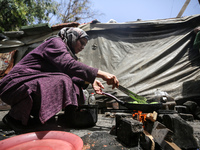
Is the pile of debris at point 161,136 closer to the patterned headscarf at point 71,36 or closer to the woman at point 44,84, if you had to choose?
the woman at point 44,84

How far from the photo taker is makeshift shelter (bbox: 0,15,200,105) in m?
3.90

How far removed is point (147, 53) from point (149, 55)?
10 cm

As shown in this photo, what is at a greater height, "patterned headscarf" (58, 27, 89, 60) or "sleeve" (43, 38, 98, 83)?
"patterned headscarf" (58, 27, 89, 60)

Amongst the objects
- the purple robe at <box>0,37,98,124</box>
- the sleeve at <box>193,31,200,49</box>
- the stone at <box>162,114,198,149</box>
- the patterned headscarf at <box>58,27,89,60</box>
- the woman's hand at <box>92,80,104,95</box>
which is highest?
the patterned headscarf at <box>58,27,89,60</box>

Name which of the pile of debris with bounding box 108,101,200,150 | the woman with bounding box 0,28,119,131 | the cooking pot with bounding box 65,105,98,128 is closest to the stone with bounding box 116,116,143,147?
the pile of debris with bounding box 108,101,200,150

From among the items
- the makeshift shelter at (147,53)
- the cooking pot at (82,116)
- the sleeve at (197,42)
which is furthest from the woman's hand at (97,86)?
the sleeve at (197,42)

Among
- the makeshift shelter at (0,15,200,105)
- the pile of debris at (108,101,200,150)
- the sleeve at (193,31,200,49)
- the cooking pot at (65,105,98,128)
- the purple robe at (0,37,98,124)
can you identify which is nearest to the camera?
the pile of debris at (108,101,200,150)

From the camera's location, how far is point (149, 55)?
4301mm

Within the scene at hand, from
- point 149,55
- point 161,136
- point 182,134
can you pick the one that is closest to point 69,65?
point 161,136

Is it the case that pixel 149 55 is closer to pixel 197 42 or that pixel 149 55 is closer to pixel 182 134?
pixel 197 42

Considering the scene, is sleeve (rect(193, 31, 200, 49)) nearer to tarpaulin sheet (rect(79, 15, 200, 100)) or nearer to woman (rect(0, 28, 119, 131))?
tarpaulin sheet (rect(79, 15, 200, 100))

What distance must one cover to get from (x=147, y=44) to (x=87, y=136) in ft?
12.5

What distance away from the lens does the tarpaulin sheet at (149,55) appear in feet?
12.8

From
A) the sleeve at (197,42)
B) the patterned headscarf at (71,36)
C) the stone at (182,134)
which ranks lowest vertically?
the stone at (182,134)
